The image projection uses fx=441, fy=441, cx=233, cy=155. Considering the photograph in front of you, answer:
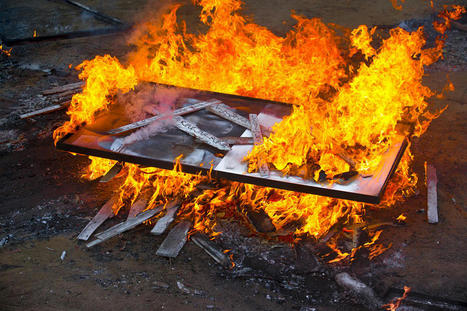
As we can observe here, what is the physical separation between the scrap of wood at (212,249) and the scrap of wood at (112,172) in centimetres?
187

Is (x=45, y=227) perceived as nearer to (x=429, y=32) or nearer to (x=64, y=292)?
(x=64, y=292)

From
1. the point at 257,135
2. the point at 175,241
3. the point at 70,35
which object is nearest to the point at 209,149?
the point at 257,135

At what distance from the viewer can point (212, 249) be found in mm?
5852

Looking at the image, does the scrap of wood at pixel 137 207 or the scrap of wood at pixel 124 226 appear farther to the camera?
the scrap of wood at pixel 137 207

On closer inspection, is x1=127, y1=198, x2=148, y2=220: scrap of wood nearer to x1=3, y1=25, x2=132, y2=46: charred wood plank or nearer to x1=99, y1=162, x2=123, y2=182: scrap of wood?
x1=99, y1=162, x2=123, y2=182: scrap of wood

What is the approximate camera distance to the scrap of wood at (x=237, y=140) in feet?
20.9

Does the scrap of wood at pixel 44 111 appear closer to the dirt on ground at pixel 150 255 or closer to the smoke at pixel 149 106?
the dirt on ground at pixel 150 255

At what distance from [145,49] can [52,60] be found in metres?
2.46

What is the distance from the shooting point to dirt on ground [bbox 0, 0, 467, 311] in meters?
5.20

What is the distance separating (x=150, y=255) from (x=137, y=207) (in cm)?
98

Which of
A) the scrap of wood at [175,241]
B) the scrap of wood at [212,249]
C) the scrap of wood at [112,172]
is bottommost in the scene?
the scrap of wood at [175,241]

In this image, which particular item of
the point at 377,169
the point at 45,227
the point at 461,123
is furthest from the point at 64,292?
the point at 461,123

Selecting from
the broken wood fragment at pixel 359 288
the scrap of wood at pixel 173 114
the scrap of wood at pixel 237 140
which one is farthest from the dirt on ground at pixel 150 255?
the scrap of wood at pixel 237 140

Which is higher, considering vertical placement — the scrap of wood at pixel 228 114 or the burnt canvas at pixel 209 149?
the scrap of wood at pixel 228 114
